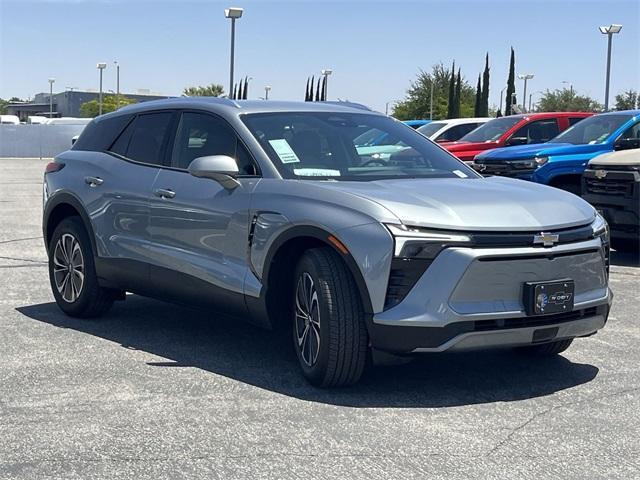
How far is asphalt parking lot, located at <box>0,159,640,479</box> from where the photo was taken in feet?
14.0

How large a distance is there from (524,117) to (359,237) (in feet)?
43.7

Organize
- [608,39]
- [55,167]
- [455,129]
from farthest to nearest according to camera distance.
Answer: [608,39]
[455,129]
[55,167]

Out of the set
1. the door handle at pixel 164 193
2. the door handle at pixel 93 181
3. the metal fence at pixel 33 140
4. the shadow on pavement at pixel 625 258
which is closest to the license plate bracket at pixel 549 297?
the door handle at pixel 164 193

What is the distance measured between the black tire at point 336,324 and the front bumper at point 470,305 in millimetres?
124

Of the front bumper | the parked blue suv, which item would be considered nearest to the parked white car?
the parked blue suv

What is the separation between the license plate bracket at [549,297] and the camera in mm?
5094

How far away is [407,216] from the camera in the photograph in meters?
5.06

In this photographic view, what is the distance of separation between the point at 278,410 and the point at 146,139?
2770 millimetres

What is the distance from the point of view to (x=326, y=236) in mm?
5277

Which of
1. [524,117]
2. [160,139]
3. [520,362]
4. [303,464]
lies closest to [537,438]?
[303,464]

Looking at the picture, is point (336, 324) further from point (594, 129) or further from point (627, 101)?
point (627, 101)

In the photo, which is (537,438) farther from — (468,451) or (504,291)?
(504,291)

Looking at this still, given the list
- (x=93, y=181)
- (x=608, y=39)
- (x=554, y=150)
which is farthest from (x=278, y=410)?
(x=608, y=39)

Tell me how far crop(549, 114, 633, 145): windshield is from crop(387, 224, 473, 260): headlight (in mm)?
8757
